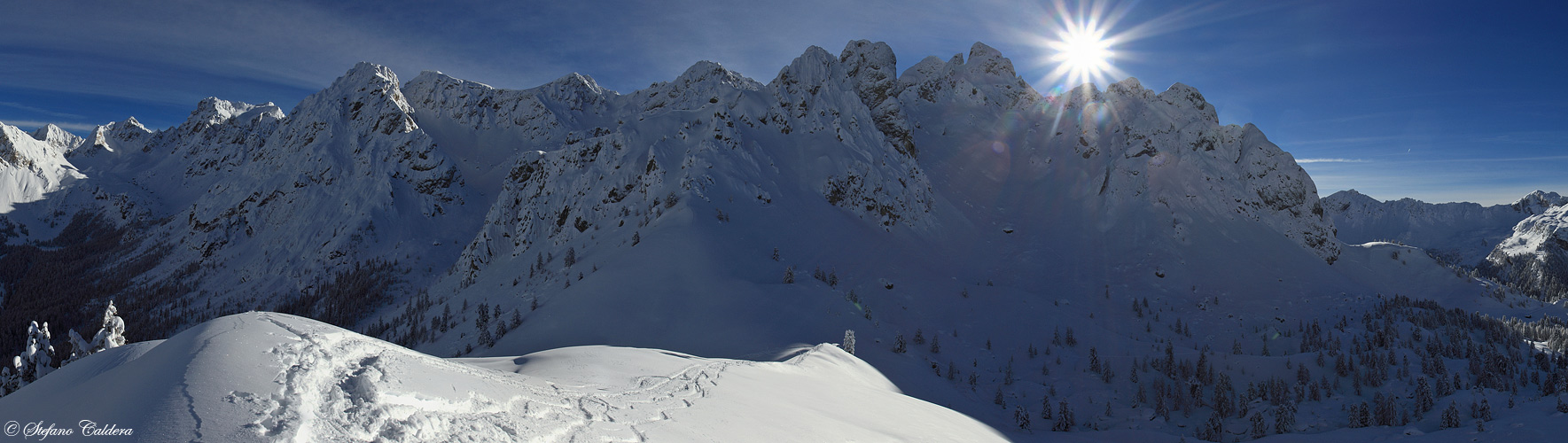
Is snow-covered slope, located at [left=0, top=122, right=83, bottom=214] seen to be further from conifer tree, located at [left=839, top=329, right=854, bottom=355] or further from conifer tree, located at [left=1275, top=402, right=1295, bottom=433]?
conifer tree, located at [left=1275, top=402, right=1295, bottom=433]

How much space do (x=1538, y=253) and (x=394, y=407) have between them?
5819 inches

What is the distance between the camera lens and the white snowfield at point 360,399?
525cm

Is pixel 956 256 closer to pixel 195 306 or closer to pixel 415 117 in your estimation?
pixel 195 306

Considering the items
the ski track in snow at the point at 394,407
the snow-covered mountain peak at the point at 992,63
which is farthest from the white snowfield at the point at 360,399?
the snow-covered mountain peak at the point at 992,63

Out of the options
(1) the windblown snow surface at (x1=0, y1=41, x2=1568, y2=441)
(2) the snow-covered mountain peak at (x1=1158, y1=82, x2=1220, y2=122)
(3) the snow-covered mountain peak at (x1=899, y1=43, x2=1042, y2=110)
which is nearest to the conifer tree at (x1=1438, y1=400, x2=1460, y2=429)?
(1) the windblown snow surface at (x1=0, y1=41, x2=1568, y2=441)

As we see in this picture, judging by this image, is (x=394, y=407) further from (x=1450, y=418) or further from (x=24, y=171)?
(x=24, y=171)

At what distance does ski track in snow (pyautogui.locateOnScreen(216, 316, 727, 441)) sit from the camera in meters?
5.48

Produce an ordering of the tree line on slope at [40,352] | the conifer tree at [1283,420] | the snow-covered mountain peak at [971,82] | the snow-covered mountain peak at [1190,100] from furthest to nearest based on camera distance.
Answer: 1. the snow-covered mountain peak at [971,82]
2. the snow-covered mountain peak at [1190,100]
3. the tree line on slope at [40,352]
4. the conifer tree at [1283,420]

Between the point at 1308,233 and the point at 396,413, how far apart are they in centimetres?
7730

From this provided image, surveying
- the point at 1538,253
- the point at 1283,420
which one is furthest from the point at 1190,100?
the point at 1538,253

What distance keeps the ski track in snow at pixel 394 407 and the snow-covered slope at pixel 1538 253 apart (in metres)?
121

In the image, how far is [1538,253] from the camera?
89.2 m

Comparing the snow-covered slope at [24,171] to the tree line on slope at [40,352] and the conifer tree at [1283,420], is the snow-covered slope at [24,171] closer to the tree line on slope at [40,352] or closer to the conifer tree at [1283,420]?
the tree line on slope at [40,352]

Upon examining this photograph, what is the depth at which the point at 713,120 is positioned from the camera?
5078 centimetres
